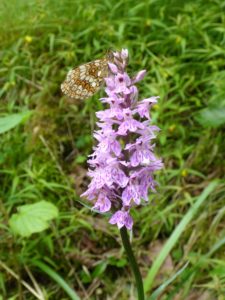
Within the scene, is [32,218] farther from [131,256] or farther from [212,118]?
[212,118]

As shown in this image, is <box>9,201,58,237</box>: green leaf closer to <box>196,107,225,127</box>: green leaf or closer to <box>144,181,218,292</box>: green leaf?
<box>144,181,218,292</box>: green leaf

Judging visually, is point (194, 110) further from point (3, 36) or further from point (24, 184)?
Result: point (3, 36)

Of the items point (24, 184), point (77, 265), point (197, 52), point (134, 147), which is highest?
point (134, 147)

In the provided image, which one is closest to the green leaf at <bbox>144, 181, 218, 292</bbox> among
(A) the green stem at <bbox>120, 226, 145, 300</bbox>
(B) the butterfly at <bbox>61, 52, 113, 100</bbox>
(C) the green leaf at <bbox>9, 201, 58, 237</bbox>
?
(C) the green leaf at <bbox>9, 201, 58, 237</bbox>

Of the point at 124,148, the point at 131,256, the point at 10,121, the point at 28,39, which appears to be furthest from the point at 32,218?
the point at 28,39

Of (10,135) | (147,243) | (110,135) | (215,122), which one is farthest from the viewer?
(10,135)

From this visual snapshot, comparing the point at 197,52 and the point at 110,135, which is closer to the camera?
the point at 110,135

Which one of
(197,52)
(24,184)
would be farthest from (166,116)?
(24,184)

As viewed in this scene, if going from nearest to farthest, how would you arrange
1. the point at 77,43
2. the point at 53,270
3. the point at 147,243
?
the point at 53,270 → the point at 147,243 → the point at 77,43
